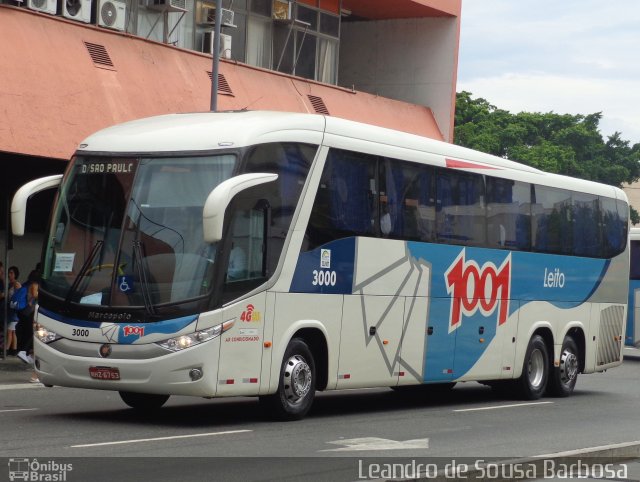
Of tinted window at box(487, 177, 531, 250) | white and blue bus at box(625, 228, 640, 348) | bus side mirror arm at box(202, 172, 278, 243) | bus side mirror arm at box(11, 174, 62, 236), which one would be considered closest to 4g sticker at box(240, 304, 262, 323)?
bus side mirror arm at box(202, 172, 278, 243)

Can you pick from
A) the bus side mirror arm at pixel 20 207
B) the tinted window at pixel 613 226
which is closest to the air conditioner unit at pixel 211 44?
the tinted window at pixel 613 226

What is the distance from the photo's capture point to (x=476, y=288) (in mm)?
18250

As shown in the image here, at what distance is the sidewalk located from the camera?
20.3 metres

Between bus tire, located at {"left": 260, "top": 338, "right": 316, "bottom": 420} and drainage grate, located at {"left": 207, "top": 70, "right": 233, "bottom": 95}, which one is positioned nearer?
bus tire, located at {"left": 260, "top": 338, "right": 316, "bottom": 420}

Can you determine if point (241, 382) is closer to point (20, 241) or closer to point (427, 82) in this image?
point (20, 241)

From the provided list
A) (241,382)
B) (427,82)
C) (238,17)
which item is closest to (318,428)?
(241,382)

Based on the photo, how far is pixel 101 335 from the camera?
43.8 ft

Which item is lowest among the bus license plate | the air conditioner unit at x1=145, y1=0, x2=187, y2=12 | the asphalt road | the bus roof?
Answer: the asphalt road

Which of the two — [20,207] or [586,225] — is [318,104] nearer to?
[586,225]

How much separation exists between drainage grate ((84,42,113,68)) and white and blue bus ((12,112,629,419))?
9502 millimetres

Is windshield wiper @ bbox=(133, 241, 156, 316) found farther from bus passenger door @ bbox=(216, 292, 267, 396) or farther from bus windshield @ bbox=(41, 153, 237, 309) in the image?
bus passenger door @ bbox=(216, 292, 267, 396)

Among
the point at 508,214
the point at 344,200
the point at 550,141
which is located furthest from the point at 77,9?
the point at 550,141

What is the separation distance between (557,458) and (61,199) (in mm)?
6435

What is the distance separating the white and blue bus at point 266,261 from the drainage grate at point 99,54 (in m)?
9.50
